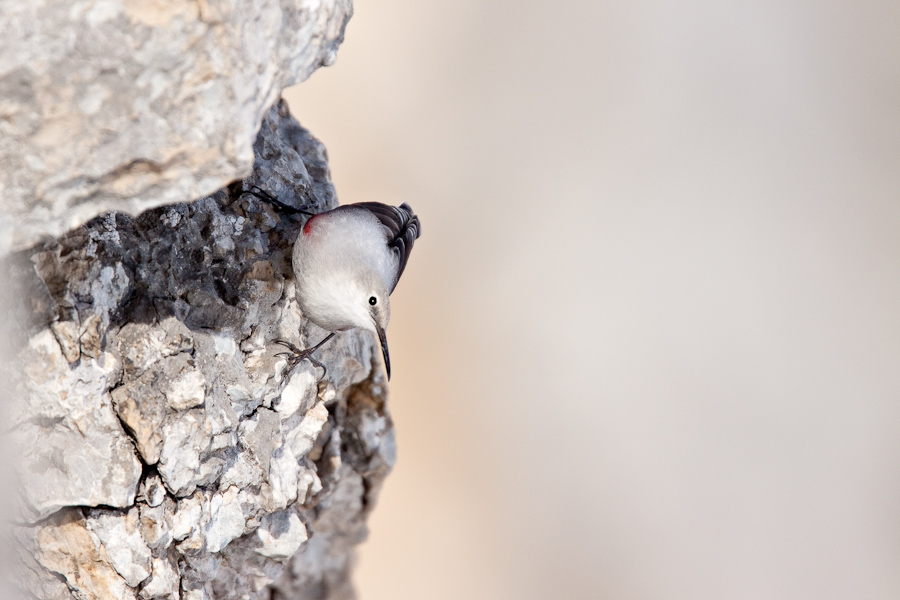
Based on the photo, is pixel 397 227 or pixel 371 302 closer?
pixel 371 302

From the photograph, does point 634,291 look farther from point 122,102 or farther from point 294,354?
point 122,102

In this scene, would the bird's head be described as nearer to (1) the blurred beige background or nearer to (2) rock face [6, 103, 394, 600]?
(2) rock face [6, 103, 394, 600]

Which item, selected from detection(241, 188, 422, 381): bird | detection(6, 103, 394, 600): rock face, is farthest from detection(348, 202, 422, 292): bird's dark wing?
detection(6, 103, 394, 600): rock face

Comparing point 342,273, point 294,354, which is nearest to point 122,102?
point 342,273

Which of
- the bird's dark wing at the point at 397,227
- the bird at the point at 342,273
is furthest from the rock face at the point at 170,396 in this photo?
the bird's dark wing at the point at 397,227

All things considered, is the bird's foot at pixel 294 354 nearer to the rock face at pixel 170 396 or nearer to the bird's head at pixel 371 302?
the rock face at pixel 170 396

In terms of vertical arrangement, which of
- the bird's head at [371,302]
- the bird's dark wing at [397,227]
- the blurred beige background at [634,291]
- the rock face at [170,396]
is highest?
the blurred beige background at [634,291]
